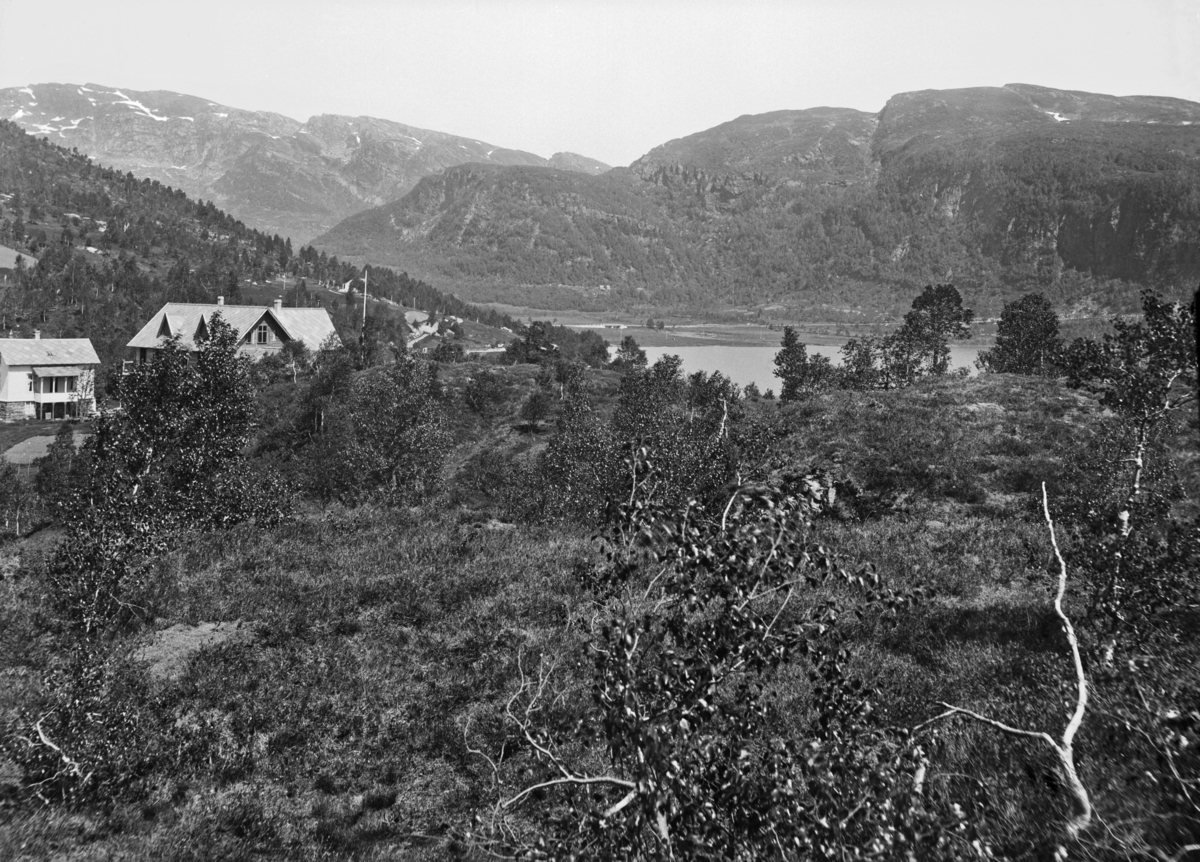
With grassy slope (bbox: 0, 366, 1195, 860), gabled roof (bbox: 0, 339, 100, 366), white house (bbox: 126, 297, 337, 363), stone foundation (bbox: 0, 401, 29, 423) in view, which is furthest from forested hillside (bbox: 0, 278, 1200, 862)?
stone foundation (bbox: 0, 401, 29, 423)

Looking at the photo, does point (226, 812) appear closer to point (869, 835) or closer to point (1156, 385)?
point (869, 835)

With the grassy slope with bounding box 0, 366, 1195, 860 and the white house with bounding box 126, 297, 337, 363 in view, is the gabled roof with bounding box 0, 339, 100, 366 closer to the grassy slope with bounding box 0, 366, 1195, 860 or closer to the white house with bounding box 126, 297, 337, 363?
the white house with bounding box 126, 297, 337, 363

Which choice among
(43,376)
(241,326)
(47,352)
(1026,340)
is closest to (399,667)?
(1026,340)

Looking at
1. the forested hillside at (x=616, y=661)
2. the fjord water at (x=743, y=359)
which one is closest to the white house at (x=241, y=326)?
the fjord water at (x=743, y=359)

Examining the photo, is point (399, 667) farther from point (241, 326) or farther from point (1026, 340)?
point (241, 326)

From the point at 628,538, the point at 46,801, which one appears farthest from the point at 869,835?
the point at 46,801
